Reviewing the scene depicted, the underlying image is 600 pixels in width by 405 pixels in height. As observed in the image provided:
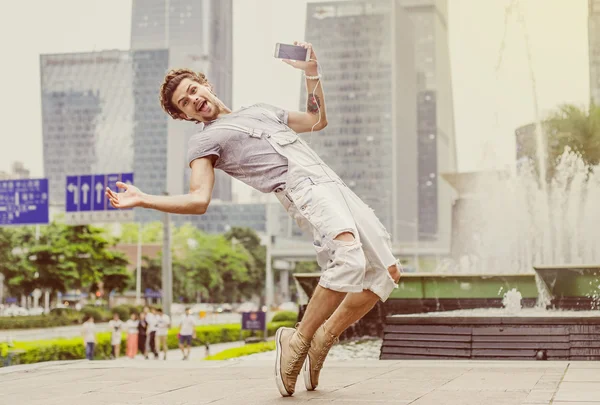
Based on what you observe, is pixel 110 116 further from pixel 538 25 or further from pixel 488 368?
pixel 488 368

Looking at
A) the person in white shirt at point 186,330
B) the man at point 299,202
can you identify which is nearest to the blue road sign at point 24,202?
the person in white shirt at point 186,330

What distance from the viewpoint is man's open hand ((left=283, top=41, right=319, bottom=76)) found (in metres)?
4.85

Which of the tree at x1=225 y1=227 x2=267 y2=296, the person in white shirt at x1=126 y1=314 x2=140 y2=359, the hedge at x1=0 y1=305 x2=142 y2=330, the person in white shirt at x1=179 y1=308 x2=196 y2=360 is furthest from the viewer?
the tree at x1=225 y1=227 x2=267 y2=296

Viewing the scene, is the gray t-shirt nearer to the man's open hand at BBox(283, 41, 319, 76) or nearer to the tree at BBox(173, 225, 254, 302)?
the man's open hand at BBox(283, 41, 319, 76)

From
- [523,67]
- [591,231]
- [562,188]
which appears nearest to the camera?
[591,231]

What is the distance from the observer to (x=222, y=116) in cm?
493

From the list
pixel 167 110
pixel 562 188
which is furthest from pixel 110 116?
pixel 167 110

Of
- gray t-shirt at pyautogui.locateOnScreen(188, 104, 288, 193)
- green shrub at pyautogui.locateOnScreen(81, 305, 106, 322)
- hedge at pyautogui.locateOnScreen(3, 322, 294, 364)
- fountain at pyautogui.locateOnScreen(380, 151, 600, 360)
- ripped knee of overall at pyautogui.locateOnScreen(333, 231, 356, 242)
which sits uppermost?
gray t-shirt at pyautogui.locateOnScreen(188, 104, 288, 193)

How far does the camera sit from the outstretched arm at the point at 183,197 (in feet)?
14.0

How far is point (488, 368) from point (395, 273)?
5.74 ft

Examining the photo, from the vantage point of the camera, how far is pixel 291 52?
190 inches

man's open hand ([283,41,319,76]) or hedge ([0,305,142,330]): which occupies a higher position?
man's open hand ([283,41,319,76])

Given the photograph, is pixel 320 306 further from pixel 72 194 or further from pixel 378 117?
pixel 378 117

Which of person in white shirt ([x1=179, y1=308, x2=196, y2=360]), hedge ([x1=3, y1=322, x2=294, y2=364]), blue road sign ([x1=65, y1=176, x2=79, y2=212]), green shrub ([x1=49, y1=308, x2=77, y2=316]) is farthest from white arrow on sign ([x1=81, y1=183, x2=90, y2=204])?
green shrub ([x1=49, y1=308, x2=77, y2=316])
